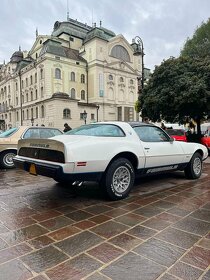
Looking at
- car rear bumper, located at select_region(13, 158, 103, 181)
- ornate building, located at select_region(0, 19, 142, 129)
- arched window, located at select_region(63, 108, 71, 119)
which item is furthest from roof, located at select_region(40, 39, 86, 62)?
car rear bumper, located at select_region(13, 158, 103, 181)

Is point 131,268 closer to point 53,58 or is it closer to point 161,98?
point 161,98

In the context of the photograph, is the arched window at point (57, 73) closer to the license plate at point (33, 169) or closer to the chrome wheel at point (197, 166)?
the chrome wheel at point (197, 166)

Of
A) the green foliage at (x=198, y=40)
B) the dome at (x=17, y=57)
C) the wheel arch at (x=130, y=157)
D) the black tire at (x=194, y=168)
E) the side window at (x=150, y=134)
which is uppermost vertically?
the dome at (x=17, y=57)

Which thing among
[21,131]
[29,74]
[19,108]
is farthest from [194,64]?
[19,108]

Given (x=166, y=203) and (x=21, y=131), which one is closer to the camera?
(x=166, y=203)

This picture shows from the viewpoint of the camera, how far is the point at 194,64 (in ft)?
55.8

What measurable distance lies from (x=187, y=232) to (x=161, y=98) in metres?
14.6

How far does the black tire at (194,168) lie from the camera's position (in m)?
6.13

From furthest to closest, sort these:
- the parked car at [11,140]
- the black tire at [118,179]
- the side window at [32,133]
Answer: the side window at [32,133], the parked car at [11,140], the black tire at [118,179]

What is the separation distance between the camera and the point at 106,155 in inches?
165

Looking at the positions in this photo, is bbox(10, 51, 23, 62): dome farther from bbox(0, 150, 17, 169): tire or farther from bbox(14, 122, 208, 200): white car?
bbox(14, 122, 208, 200): white car

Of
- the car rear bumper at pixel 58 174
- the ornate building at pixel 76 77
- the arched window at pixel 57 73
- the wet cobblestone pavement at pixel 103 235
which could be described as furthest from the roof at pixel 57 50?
the wet cobblestone pavement at pixel 103 235

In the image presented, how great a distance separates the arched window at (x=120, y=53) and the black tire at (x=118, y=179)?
51024 mm

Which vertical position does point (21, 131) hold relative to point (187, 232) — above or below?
above
